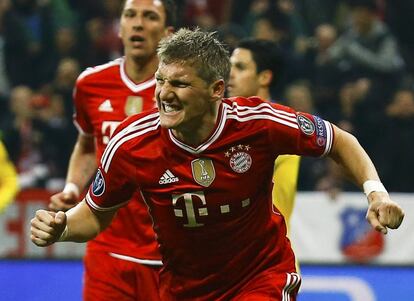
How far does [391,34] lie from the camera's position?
11.2 metres

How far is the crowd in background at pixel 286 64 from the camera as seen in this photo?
397 inches

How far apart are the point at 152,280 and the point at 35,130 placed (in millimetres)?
5217

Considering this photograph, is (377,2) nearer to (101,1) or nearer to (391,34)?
(391,34)

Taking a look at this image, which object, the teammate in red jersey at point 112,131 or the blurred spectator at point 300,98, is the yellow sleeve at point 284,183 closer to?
the teammate in red jersey at point 112,131

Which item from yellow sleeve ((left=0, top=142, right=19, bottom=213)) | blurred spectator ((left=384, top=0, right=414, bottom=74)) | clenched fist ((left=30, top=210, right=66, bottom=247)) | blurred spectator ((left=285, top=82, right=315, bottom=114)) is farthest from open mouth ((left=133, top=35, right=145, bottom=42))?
blurred spectator ((left=384, top=0, right=414, bottom=74))

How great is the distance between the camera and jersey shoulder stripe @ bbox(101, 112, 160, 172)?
14.5ft

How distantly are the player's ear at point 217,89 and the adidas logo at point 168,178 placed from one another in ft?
1.17

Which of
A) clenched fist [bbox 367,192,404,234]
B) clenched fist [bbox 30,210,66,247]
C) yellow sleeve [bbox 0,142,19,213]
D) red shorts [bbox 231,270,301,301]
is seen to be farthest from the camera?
yellow sleeve [bbox 0,142,19,213]

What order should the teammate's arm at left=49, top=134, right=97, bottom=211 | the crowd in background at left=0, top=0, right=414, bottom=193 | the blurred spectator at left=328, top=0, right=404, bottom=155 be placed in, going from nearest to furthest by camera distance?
the teammate's arm at left=49, top=134, right=97, bottom=211
the crowd in background at left=0, top=0, right=414, bottom=193
the blurred spectator at left=328, top=0, right=404, bottom=155

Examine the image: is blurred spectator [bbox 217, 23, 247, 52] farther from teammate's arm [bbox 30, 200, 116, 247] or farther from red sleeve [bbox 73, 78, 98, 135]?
teammate's arm [bbox 30, 200, 116, 247]

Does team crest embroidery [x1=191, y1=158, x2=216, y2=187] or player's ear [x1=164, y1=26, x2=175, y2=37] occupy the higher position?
player's ear [x1=164, y1=26, x2=175, y2=37]

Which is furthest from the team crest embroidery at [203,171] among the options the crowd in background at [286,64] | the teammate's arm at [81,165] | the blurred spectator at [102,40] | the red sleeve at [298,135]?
the blurred spectator at [102,40]

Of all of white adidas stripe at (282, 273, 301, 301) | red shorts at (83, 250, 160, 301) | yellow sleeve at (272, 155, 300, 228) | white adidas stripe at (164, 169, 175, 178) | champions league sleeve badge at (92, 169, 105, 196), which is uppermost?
white adidas stripe at (164, 169, 175, 178)

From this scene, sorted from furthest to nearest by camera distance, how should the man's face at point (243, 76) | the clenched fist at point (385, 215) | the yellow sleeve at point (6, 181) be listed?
the yellow sleeve at point (6, 181) → the man's face at point (243, 76) → the clenched fist at point (385, 215)
